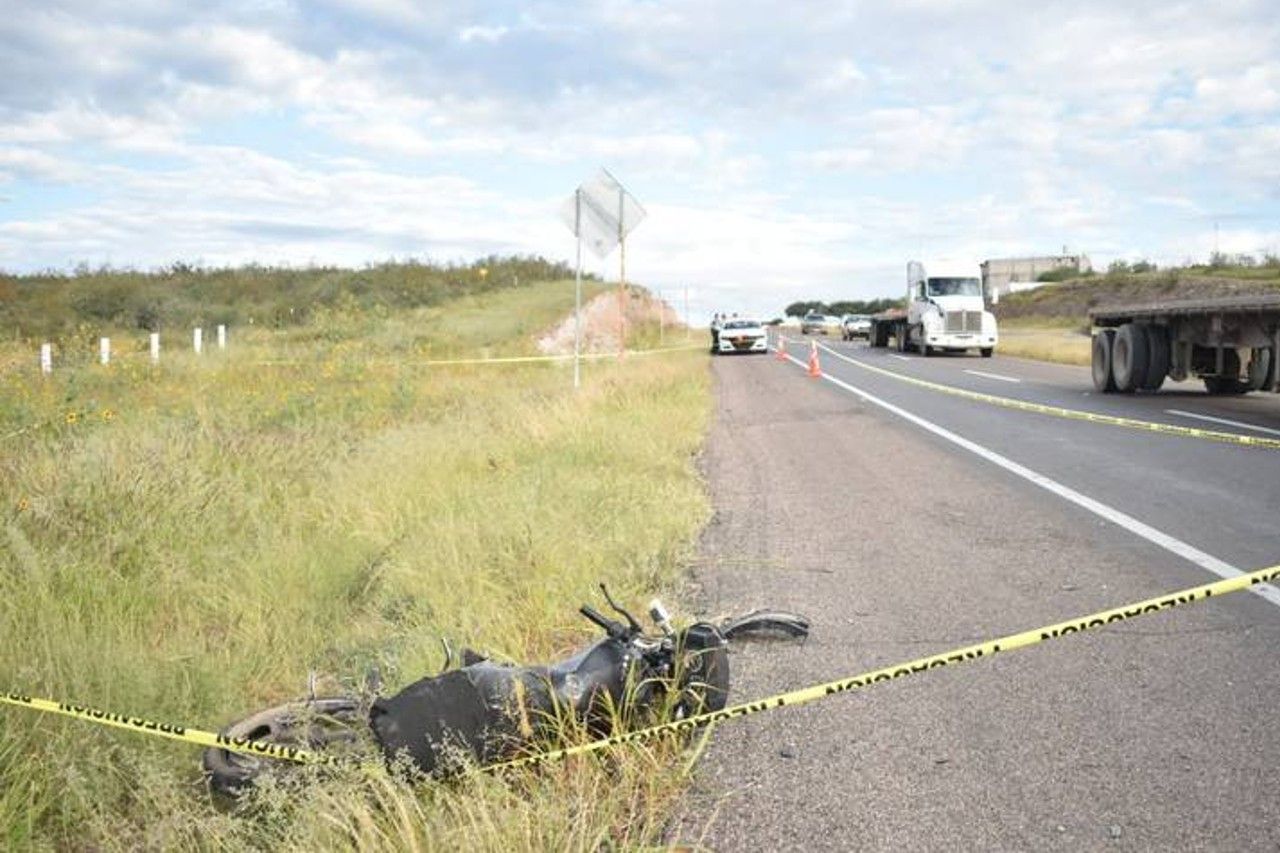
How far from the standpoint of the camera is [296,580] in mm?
5898

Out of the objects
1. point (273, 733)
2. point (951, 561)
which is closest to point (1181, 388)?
point (951, 561)

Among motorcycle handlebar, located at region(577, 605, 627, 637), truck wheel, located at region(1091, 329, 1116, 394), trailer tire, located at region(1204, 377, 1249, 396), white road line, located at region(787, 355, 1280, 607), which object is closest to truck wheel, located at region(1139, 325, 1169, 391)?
trailer tire, located at region(1204, 377, 1249, 396)

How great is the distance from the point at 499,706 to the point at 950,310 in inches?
1284

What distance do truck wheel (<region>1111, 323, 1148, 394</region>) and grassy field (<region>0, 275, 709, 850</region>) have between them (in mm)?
8078

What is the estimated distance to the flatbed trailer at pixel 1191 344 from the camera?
13.8 metres

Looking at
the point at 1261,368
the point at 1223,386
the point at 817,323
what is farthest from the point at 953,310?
the point at 817,323

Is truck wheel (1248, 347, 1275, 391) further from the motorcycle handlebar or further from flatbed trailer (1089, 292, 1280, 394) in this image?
the motorcycle handlebar

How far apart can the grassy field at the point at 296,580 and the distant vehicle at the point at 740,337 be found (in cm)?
2837

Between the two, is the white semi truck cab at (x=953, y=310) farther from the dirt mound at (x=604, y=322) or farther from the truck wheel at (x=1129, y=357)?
the truck wheel at (x=1129, y=357)

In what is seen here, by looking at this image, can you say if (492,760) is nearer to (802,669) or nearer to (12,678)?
(802,669)

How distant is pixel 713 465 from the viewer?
10484 mm

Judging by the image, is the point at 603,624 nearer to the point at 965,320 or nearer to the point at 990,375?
the point at 990,375

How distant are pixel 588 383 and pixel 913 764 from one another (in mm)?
15549

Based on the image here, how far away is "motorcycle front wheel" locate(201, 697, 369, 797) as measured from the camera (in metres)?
3.37
